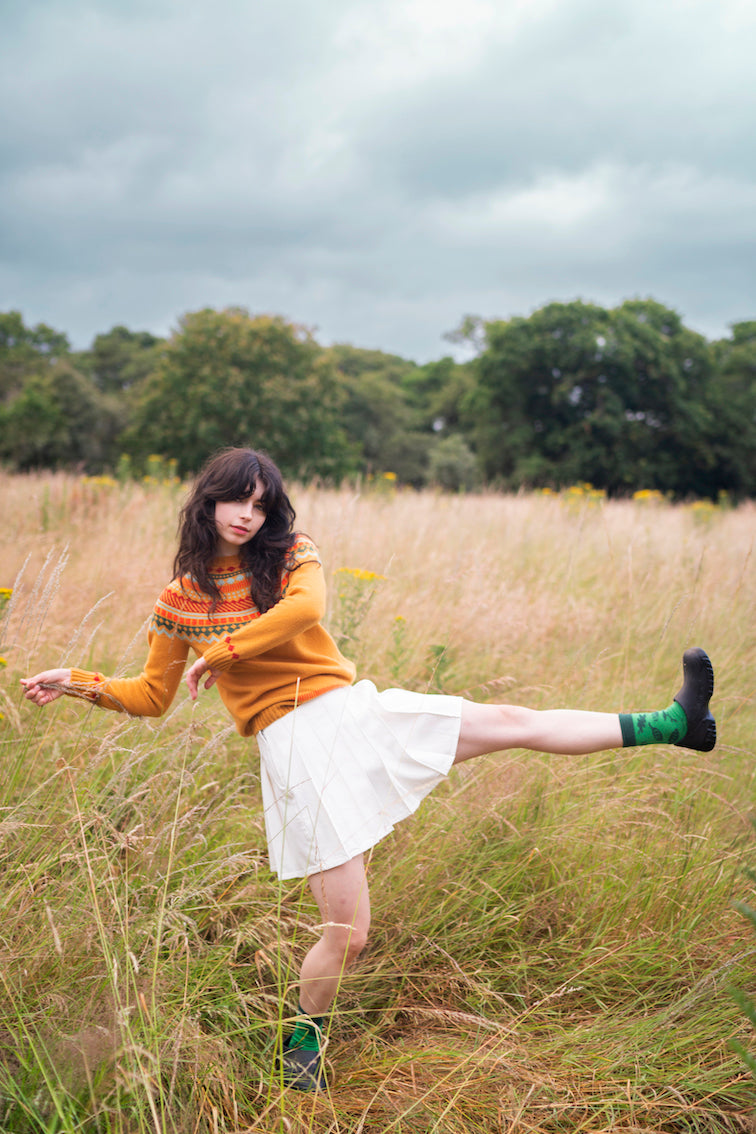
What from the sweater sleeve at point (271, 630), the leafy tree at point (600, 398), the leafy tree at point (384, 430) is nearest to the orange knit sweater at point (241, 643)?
the sweater sleeve at point (271, 630)

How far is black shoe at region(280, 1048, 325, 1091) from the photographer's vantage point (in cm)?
150

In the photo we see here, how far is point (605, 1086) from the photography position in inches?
58.6

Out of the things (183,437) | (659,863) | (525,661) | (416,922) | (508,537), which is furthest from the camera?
(183,437)

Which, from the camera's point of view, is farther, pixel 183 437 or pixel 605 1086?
pixel 183 437

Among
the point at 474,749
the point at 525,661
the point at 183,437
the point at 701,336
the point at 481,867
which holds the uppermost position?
the point at 701,336

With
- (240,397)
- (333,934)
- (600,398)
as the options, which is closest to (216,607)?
(333,934)

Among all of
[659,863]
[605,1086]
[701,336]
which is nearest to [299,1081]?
[605,1086]

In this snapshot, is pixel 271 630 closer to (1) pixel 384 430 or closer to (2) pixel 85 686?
(2) pixel 85 686

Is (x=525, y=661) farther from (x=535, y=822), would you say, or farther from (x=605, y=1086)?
(x=605, y=1086)

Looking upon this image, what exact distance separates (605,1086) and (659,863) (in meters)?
0.73

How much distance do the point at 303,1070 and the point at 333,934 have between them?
0.97 ft

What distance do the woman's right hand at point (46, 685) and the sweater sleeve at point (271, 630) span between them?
1.36ft

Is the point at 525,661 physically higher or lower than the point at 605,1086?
higher

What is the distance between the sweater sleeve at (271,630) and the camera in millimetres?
1619
